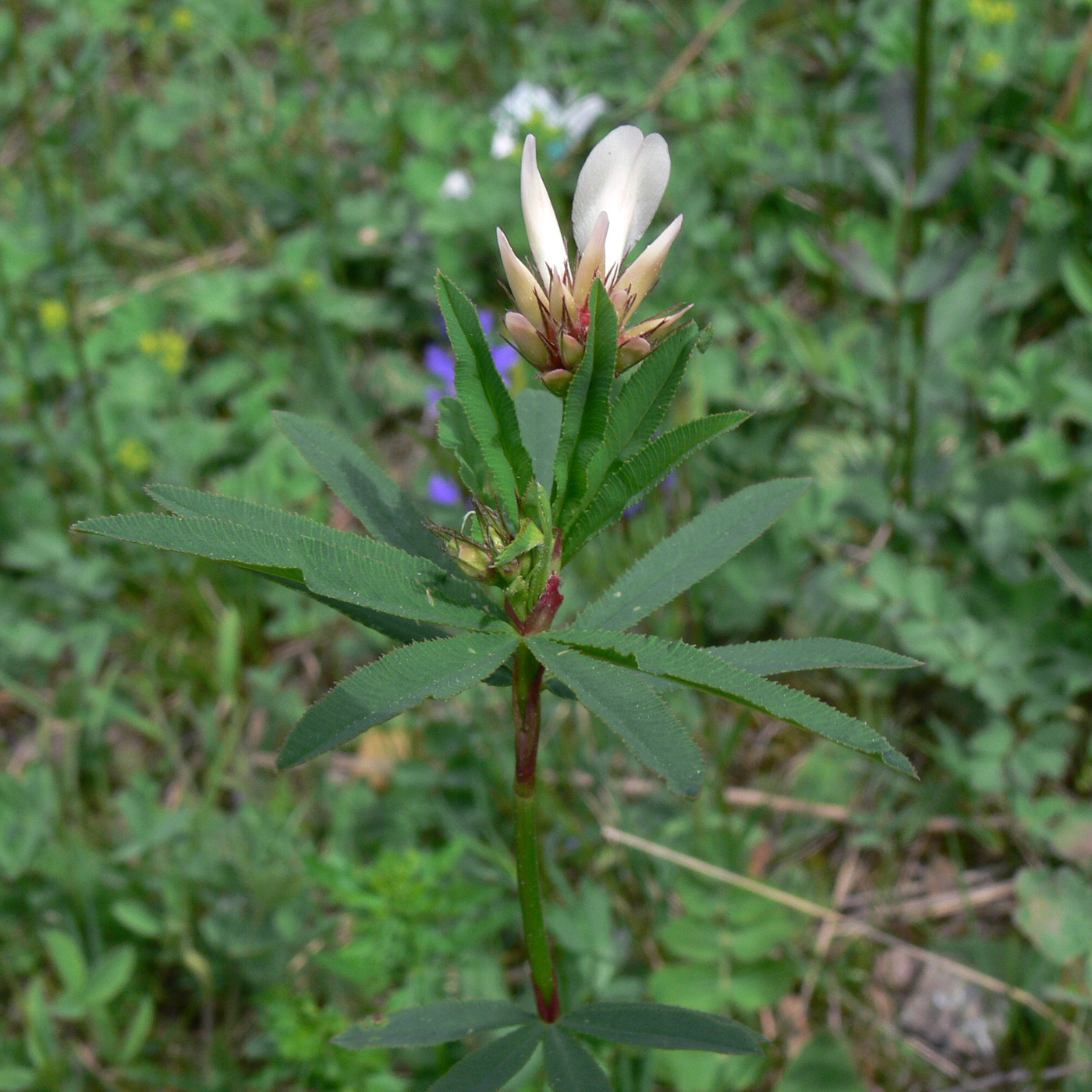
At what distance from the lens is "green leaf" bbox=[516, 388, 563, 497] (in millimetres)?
1106

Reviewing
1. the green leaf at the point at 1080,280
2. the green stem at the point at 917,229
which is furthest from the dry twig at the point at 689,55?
the green leaf at the point at 1080,280

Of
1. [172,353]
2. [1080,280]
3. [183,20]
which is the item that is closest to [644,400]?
[1080,280]

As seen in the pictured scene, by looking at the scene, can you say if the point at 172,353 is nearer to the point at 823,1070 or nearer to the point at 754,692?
the point at 823,1070

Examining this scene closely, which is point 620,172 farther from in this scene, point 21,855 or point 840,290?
point 840,290

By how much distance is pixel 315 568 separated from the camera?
0.84 m

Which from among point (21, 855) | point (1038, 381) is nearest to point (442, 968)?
point (21, 855)

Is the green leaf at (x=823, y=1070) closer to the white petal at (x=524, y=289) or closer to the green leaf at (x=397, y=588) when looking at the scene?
the green leaf at (x=397, y=588)

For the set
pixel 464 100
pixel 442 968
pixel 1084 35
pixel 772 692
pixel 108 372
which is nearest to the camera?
pixel 772 692

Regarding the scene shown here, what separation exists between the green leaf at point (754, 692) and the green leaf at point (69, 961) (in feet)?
5.29

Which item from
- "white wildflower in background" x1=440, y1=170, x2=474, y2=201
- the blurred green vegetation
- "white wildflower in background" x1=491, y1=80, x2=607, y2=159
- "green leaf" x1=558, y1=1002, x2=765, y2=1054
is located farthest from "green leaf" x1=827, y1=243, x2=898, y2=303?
"green leaf" x1=558, y1=1002, x2=765, y2=1054

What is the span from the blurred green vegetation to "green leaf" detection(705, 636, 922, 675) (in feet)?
2.90

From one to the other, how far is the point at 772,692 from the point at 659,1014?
38 cm

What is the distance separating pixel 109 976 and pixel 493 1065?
133 centimetres

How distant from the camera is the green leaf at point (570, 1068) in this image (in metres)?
0.95
